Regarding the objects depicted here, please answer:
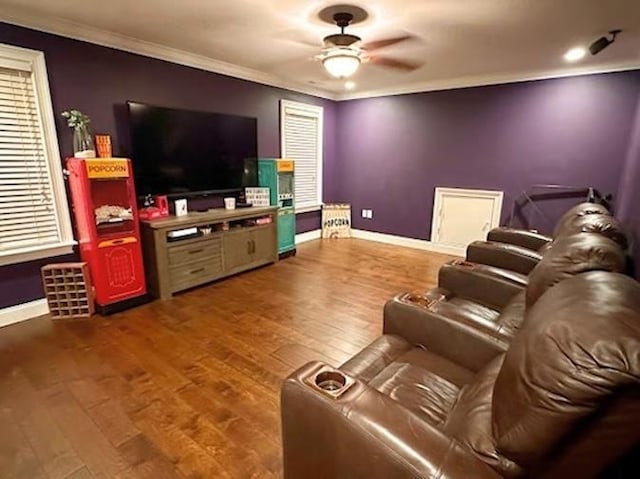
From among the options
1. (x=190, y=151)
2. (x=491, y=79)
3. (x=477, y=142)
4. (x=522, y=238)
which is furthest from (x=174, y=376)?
(x=491, y=79)

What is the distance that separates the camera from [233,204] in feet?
13.6

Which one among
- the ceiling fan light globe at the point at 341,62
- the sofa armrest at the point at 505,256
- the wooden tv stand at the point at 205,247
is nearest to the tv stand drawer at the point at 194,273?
the wooden tv stand at the point at 205,247

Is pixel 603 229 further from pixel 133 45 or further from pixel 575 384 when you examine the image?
pixel 133 45

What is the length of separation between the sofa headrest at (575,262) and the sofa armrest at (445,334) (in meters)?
0.27

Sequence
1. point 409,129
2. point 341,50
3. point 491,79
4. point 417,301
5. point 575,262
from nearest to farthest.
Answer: point 575,262 → point 417,301 → point 341,50 → point 491,79 → point 409,129

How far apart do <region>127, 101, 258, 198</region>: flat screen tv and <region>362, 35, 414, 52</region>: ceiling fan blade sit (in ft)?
5.50

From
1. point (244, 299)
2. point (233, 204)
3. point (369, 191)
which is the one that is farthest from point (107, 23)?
point (369, 191)

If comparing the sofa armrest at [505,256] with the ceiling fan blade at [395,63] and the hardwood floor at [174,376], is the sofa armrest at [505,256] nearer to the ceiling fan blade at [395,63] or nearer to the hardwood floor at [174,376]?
the hardwood floor at [174,376]

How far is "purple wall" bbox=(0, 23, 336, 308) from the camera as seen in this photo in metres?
2.83

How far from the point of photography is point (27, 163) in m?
2.79

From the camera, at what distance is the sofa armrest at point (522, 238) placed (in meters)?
3.06

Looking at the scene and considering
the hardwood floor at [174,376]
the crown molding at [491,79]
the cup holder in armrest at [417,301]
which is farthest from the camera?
the crown molding at [491,79]

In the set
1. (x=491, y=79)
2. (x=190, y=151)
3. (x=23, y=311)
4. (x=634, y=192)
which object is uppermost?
(x=491, y=79)

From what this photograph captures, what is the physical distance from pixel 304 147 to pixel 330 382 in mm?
4669
